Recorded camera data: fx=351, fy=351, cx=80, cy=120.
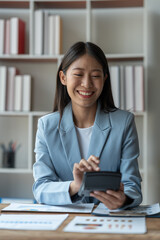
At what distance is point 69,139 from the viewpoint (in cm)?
166

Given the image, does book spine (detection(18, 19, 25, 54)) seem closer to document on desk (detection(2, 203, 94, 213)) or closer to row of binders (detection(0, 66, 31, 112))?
row of binders (detection(0, 66, 31, 112))

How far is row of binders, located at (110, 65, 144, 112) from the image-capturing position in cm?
270

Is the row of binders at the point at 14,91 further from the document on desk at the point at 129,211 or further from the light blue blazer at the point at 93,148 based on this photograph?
the document on desk at the point at 129,211

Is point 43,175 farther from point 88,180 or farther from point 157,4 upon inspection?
point 157,4

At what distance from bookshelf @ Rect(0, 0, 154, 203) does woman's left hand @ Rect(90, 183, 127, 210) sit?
1.55 meters

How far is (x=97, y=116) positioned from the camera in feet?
5.58

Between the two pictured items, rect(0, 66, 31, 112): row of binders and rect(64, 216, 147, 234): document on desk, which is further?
rect(0, 66, 31, 112): row of binders

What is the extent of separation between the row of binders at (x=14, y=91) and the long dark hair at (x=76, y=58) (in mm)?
1018

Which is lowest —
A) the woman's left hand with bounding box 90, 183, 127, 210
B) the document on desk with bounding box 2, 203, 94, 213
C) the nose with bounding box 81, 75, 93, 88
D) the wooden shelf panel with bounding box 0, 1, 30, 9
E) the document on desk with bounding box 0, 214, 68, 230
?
the document on desk with bounding box 2, 203, 94, 213

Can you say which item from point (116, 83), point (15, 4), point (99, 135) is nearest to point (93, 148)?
point (99, 135)

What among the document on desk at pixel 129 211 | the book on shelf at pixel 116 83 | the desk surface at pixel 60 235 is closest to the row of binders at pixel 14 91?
the book on shelf at pixel 116 83

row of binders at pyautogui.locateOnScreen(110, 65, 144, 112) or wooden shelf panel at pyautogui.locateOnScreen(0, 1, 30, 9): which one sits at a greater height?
wooden shelf panel at pyautogui.locateOnScreen(0, 1, 30, 9)

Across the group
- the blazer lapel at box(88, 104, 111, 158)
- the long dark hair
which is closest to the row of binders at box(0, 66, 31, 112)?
the long dark hair

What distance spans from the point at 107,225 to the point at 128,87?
1762 millimetres
